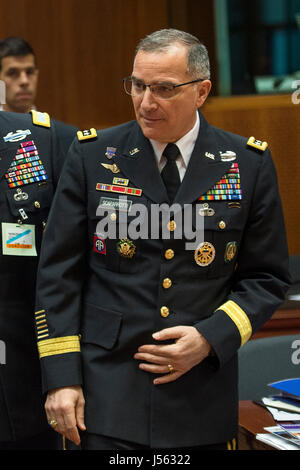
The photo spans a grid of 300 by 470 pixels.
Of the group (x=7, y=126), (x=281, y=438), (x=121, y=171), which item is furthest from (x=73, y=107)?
(x=281, y=438)

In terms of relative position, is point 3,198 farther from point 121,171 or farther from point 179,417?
point 179,417

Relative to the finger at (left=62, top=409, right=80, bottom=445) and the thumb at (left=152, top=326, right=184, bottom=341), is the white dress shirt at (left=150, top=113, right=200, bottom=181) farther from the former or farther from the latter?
the finger at (left=62, top=409, right=80, bottom=445)

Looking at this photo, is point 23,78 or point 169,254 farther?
point 23,78

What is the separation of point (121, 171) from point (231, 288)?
38 cm

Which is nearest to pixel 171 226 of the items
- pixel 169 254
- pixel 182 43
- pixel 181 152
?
pixel 169 254

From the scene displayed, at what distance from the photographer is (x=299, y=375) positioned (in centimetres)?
254

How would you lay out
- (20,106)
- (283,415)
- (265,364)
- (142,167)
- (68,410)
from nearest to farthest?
(68,410) < (142,167) < (283,415) < (265,364) < (20,106)

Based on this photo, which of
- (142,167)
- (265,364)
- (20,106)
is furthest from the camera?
(20,106)

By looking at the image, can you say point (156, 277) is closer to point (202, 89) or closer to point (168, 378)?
point (168, 378)

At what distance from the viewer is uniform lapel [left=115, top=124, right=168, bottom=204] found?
1822 mm

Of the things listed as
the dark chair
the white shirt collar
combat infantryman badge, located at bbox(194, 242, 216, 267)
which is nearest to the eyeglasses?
the white shirt collar

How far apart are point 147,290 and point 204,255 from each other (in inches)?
6.0

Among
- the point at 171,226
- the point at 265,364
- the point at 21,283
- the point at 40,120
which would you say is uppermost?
the point at 40,120

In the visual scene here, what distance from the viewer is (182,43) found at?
5.82ft
